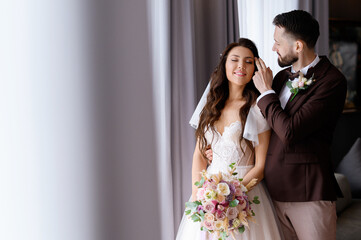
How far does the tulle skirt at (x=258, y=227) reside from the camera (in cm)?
194

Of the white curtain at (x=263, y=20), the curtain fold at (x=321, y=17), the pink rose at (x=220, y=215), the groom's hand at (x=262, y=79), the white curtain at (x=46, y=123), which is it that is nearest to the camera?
the pink rose at (x=220, y=215)

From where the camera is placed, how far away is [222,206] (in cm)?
179

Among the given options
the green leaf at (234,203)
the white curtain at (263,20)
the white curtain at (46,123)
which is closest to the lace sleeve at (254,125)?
the green leaf at (234,203)

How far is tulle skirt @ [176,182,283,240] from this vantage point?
1936mm

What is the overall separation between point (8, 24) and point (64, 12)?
0.29 meters

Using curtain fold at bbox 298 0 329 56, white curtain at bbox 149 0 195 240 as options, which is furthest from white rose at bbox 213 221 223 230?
curtain fold at bbox 298 0 329 56

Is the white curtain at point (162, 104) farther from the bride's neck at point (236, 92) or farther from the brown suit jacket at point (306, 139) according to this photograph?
the brown suit jacket at point (306, 139)

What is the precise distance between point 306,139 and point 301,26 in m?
0.58

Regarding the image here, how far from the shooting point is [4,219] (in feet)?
6.17

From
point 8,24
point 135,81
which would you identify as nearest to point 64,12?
point 8,24

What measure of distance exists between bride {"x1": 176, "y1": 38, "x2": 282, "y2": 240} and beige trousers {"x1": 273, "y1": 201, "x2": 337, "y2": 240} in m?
0.10

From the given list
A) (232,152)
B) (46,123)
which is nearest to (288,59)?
(232,152)

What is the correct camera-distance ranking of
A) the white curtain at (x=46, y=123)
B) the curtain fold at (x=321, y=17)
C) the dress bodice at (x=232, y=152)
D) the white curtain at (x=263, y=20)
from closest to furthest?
1. the white curtain at (x=46, y=123)
2. the dress bodice at (x=232, y=152)
3. the white curtain at (x=263, y=20)
4. the curtain fold at (x=321, y=17)

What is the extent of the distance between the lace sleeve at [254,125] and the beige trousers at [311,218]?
0.39 meters
